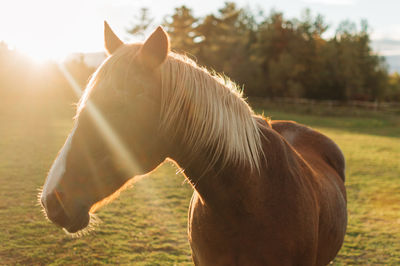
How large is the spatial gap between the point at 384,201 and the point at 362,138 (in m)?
10.6

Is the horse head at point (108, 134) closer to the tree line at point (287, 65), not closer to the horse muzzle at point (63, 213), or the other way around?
the horse muzzle at point (63, 213)

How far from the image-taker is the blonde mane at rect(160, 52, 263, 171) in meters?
1.55

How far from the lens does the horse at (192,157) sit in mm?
1439

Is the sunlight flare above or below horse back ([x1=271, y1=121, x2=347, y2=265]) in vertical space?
above

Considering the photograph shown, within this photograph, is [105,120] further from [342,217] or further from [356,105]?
[356,105]

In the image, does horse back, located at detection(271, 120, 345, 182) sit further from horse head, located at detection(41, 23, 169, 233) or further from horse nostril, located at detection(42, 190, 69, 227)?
horse nostril, located at detection(42, 190, 69, 227)

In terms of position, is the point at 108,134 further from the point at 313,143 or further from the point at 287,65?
the point at 287,65

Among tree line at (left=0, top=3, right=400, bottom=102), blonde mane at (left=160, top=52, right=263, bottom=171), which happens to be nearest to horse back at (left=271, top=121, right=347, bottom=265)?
blonde mane at (left=160, top=52, right=263, bottom=171)

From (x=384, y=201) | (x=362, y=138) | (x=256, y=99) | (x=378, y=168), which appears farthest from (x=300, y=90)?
(x=384, y=201)

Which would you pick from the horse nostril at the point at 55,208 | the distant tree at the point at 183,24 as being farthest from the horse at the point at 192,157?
the distant tree at the point at 183,24

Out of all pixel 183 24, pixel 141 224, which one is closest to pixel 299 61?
pixel 183 24

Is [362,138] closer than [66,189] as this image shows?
No

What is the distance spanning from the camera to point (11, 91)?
1164 inches

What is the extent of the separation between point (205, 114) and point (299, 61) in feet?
131
